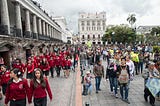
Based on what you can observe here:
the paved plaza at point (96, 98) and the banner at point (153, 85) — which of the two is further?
the paved plaza at point (96, 98)

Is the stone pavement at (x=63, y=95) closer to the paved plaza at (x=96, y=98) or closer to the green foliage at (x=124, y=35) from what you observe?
the paved plaza at (x=96, y=98)

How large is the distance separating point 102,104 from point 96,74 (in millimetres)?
2183

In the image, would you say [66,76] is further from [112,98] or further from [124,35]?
[124,35]

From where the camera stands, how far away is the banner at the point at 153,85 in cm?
865

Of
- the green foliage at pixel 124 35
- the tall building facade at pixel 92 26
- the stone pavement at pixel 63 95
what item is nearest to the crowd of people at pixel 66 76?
the stone pavement at pixel 63 95

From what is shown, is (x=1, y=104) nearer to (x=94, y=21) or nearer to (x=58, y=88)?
(x=58, y=88)

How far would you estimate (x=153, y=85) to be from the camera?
8766 mm

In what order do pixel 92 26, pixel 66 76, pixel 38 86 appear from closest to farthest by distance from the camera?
1. pixel 38 86
2. pixel 66 76
3. pixel 92 26

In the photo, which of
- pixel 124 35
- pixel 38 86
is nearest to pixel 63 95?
pixel 38 86

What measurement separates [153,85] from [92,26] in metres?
153

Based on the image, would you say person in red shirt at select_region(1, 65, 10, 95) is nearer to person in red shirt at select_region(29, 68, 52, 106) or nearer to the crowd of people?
the crowd of people

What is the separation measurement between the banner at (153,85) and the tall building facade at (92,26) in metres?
147

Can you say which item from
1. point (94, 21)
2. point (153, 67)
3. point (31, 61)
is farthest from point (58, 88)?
point (94, 21)

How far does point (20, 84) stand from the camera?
6047 mm
